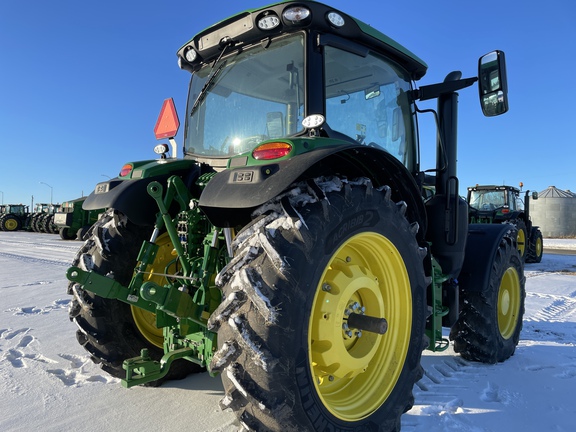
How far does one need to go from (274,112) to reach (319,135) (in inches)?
18.4

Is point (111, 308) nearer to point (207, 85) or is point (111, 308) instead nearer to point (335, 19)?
point (207, 85)

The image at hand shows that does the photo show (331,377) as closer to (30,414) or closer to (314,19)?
(30,414)

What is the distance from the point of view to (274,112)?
2.70m

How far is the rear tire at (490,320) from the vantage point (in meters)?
3.51

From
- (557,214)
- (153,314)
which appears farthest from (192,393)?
(557,214)

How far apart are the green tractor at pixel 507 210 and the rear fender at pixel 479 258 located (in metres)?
9.44

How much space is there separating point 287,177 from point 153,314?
5.60ft

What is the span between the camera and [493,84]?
2.90m

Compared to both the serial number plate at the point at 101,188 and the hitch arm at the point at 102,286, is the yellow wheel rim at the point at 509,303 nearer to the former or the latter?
the hitch arm at the point at 102,286

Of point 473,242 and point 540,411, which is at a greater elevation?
point 473,242

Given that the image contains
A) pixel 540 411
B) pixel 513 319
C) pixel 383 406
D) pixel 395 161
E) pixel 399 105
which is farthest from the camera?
pixel 513 319

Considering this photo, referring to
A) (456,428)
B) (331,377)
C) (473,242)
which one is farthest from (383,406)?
(473,242)

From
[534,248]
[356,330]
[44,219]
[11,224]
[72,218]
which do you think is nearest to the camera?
[356,330]

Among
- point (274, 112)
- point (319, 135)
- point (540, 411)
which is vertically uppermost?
→ point (274, 112)
